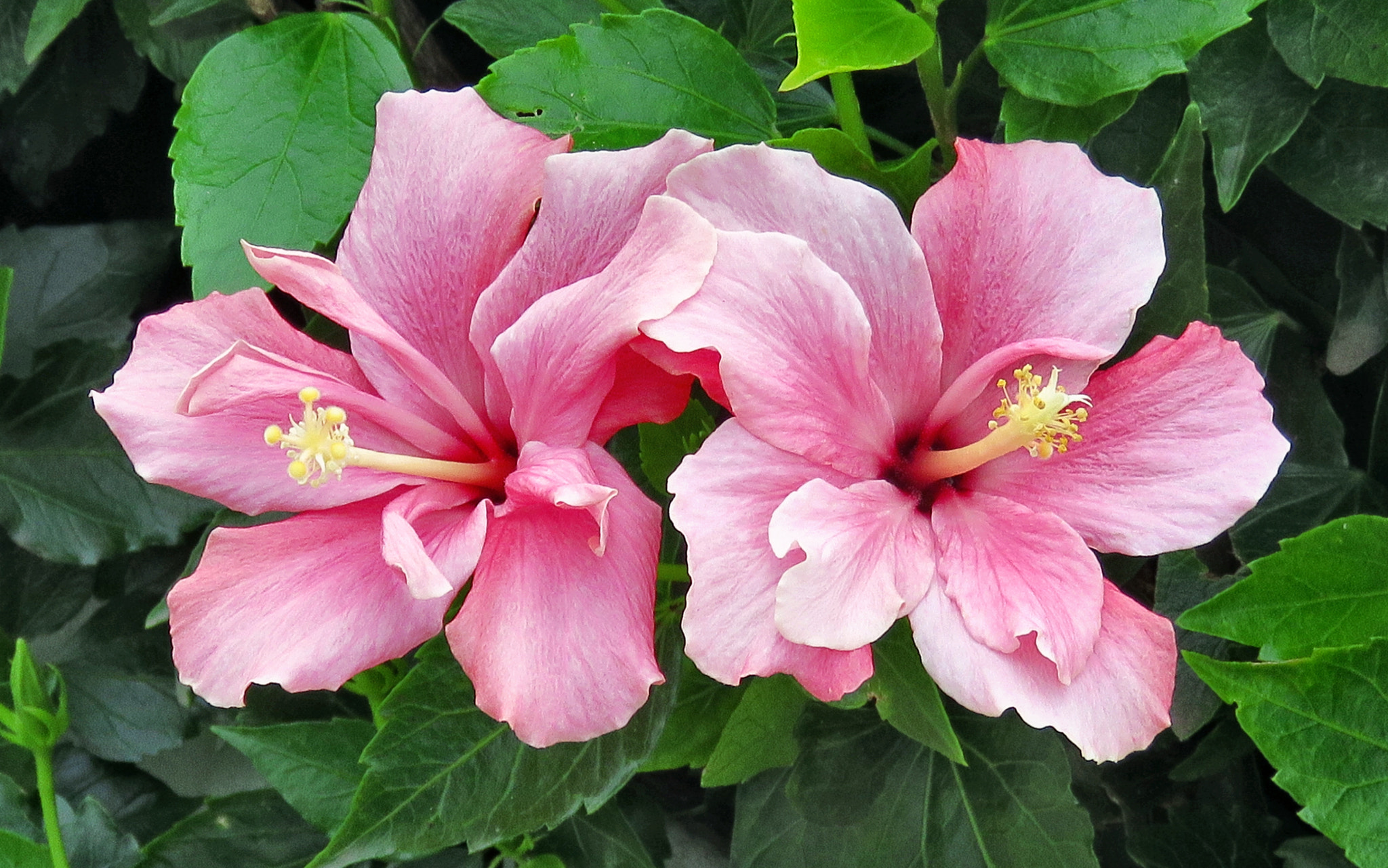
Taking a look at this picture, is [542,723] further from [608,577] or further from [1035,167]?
[1035,167]

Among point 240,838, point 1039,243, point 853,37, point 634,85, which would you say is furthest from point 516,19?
point 240,838

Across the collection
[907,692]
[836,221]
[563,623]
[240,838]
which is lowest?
Answer: [240,838]

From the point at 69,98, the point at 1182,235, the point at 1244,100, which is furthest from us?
the point at 69,98

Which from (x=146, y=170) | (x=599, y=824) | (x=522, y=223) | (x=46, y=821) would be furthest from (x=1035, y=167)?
(x=146, y=170)

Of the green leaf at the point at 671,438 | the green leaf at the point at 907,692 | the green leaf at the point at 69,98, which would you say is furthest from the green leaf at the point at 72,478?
the green leaf at the point at 907,692

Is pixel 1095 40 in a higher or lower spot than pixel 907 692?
higher

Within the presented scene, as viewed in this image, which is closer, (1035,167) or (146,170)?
(1035,167)

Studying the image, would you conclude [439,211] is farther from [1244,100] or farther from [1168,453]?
[1244,100]

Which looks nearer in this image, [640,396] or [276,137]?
[640,396]
